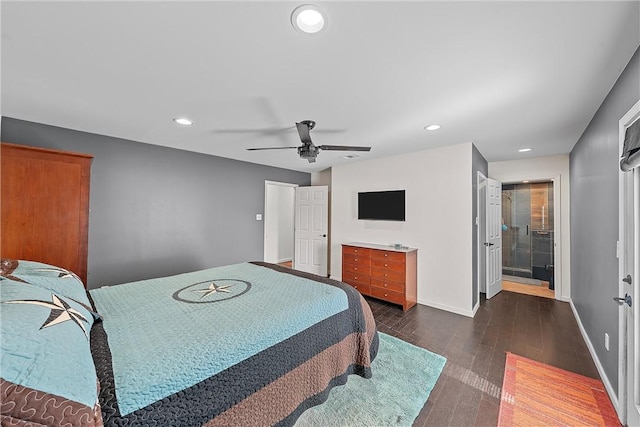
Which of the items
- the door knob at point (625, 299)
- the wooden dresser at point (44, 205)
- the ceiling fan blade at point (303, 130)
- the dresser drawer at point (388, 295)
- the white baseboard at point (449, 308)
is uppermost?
the ceiling fan blade at point (303, 130)

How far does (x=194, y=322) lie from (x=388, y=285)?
2934 millimetres

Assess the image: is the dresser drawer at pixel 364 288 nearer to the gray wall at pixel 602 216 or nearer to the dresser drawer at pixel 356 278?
the dresser drawer at pixel 356 278

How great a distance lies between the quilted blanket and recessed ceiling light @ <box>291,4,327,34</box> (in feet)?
5.33

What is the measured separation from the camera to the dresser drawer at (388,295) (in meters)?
3.57

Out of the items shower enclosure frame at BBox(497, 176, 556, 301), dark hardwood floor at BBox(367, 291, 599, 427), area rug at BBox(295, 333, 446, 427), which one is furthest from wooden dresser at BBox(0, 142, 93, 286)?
shower enclosure frame at BBox(497, 176, 556, 301)

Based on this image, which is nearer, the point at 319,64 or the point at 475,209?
the point at 319,64

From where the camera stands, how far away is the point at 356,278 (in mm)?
4137

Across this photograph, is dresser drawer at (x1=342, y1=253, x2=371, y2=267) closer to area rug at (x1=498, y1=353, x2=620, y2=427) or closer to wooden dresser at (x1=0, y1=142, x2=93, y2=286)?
area rug at (x1=498, y1=353, x2=620, y2=427)

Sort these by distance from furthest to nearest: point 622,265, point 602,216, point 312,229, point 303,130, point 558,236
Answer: point 312,229
point 558,236
point 303,130
point 602,216
point 622,265

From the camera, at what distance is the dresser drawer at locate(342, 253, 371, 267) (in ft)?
13.1

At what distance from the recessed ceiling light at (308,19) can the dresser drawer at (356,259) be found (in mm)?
→ 3294

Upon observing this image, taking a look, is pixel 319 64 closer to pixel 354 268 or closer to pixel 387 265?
pixel 387 265

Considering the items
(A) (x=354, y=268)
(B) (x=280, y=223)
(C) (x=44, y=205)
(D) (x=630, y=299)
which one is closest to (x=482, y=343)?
(D) (x=630, y=299)

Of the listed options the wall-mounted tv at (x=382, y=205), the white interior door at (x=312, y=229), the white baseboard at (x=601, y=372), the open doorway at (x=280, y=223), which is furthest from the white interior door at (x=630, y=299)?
the open doorway at (x=280, y=223)
